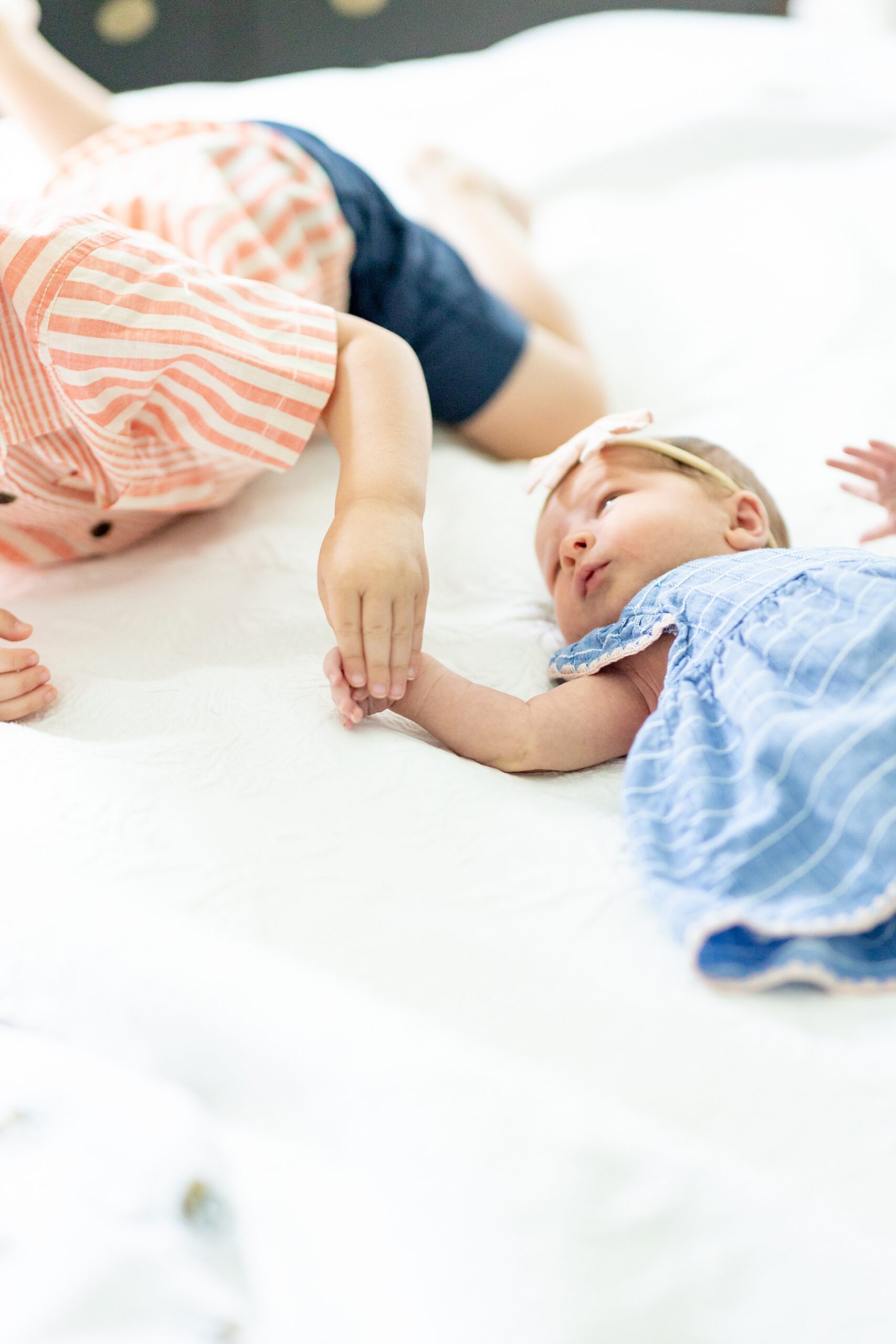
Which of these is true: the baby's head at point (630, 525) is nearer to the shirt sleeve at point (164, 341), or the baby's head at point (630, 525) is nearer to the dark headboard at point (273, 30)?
the shirt sleeve at point (164, 341)

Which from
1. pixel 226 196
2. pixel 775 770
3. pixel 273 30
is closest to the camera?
pixel 775 770

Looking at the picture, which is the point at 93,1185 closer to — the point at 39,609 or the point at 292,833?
the point at 292,833

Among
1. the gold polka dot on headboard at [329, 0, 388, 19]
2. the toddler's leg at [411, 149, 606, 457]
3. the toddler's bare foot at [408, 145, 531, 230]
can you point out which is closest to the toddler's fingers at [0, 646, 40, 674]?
the toddler's leg at [411, 149, 606, 457]

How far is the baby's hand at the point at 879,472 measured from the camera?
98 cm

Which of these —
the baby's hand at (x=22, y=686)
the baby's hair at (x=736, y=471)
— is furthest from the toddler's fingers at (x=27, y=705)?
the baby's hair at (x=736, y=471)

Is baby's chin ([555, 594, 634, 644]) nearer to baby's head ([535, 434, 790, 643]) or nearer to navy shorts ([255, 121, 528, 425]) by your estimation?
baby's head ([535, 434, 790, 643])

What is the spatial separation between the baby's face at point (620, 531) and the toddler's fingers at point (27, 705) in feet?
1.36

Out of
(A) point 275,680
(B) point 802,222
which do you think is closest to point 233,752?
(A) point 275,680

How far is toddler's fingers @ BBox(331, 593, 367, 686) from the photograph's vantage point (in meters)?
0.71

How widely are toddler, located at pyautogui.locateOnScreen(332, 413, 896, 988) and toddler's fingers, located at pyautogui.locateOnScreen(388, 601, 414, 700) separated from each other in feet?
0.11

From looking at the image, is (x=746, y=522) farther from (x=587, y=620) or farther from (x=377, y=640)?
(x=377, y=640)

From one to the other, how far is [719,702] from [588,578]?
0.20 m

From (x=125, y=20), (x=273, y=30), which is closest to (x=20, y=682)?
(x=125, y=20)

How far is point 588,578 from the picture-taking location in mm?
894
